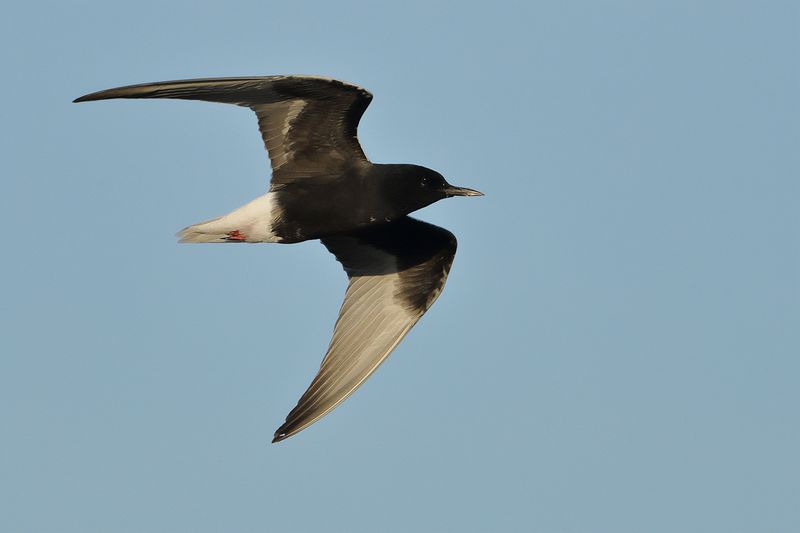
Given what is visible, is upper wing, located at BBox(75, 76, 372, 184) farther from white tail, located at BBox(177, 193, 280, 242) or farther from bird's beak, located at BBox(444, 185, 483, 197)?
bird's beak, located at BBox(444, 185, 483, 197)

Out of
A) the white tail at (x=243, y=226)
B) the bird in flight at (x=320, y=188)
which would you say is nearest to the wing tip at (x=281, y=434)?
the bird in flight at (x=320, y=188)

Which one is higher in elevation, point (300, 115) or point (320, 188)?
point (300, 115)

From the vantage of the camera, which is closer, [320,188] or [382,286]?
[320,188]

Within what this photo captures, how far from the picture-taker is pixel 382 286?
1706 cm

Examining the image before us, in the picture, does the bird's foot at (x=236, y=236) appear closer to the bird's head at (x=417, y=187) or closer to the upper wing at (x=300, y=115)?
the upper wing at (x=300, y=115)

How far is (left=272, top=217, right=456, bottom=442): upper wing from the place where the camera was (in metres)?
16.3

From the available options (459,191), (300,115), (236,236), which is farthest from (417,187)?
(236,236)

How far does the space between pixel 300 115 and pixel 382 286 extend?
3020mm

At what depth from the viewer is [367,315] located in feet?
55.1

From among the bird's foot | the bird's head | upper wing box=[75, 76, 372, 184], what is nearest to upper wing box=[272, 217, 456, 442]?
the bird's head

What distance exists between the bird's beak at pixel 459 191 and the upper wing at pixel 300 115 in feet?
3.59

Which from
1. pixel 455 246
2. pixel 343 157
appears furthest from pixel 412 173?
pixel 455 246

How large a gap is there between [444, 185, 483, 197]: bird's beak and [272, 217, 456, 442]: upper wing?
1.36m

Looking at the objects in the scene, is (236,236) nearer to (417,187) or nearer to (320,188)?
(320,188)
